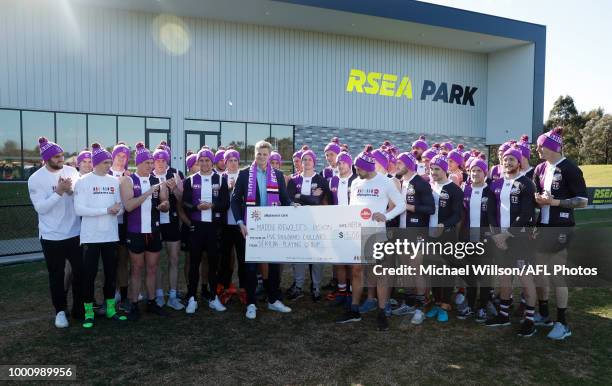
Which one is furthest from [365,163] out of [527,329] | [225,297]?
[225,297]

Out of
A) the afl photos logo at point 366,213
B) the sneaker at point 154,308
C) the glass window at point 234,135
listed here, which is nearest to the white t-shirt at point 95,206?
the sneaker at point 154,308

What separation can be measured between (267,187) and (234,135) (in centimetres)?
1380

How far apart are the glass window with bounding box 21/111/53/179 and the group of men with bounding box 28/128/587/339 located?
42.5ft

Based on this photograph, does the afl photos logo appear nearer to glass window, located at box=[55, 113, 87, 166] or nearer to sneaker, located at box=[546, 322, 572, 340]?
sneaker, located at box=[546, 322, 572, 340]

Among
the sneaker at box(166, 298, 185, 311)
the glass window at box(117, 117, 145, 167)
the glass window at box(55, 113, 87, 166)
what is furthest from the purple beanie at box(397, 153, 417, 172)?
the glass window at box(55, 113, 87, 166)

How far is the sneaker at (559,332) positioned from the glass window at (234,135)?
1534 centimetres

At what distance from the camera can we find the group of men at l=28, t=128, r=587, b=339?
15.9 feet

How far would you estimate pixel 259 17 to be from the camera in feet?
58.4

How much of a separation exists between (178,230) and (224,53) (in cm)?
1407

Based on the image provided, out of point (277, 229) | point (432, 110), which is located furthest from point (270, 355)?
point (432, 110)

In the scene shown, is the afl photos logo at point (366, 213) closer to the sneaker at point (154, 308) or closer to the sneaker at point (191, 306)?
the sneaker at point (191, 306)

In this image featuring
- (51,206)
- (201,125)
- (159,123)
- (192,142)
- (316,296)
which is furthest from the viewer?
(201,125)

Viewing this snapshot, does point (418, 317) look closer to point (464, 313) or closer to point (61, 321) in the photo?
point (464, 313)

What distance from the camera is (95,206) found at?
192 inches
